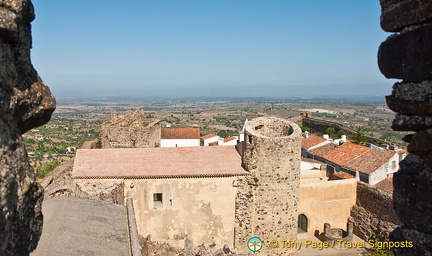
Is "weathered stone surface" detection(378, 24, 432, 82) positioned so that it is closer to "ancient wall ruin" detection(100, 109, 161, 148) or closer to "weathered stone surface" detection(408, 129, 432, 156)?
"weathered stone surface" detection(408, 129, 432, 156)

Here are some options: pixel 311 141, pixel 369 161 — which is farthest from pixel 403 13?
pixel 311 141

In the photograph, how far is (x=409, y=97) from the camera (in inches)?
117

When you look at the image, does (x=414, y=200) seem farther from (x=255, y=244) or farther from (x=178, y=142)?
(x=178, y=142)

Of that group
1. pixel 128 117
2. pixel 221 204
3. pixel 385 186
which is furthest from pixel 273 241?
pixel 128 117

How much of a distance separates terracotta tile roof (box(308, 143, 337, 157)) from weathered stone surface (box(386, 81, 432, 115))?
78.6ft

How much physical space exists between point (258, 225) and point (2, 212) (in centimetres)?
1253

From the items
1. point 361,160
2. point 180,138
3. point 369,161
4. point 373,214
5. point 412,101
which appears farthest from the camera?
point 180,138

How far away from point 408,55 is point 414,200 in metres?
1.16

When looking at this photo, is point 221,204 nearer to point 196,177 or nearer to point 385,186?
point 196,177

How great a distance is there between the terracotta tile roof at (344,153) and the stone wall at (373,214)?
5.94 m

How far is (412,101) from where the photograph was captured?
2.95 meters

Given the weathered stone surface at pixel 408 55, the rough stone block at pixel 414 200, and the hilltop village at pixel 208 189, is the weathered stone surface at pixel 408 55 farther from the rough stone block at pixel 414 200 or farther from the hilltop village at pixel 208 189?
the hilltop village at pixel 208 189

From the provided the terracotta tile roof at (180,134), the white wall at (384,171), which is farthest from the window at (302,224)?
the terracotta tile roof at (180,134)

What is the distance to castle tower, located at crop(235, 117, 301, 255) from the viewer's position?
14.0 metres
